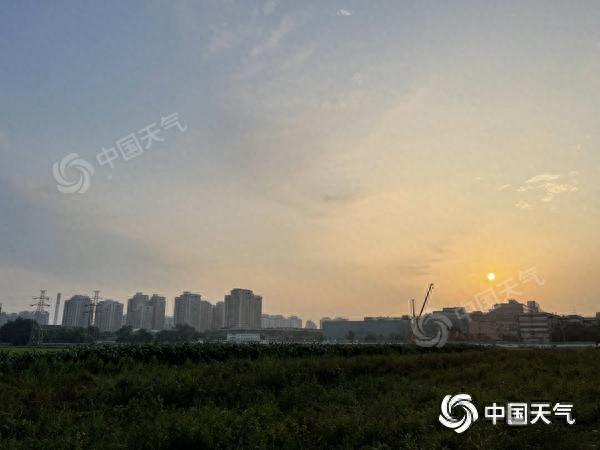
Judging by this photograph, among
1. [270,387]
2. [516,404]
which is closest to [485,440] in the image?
[516,404]

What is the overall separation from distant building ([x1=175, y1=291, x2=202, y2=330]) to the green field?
16452 cm

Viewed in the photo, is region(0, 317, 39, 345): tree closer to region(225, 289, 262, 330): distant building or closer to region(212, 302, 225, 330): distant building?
region(225, 289, 262, 330): distant building

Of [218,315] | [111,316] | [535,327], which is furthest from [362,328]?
[111,316]

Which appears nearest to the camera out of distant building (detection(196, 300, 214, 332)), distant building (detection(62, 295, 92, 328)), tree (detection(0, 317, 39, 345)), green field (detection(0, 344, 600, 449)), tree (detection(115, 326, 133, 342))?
green field (detection(0, 344, 600, 449))

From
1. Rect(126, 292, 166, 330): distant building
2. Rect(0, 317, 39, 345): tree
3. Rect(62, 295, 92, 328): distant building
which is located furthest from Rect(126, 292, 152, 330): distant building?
Rect(0, 317, 39, 345): tree

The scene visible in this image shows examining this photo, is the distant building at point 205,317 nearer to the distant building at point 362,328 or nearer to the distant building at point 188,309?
the distant building at point 188,309

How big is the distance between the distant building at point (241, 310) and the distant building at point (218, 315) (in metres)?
8.05

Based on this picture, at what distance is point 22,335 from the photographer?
258 ft

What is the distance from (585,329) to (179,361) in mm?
107817

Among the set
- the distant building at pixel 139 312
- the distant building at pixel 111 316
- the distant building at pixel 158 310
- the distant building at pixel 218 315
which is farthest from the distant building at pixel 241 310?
the distant building at pixel 111 316

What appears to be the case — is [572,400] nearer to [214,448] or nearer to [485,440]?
[485,440]

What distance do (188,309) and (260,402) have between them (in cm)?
17481

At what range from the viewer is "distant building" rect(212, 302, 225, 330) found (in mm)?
187875

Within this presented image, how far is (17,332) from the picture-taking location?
7894 centimetres
